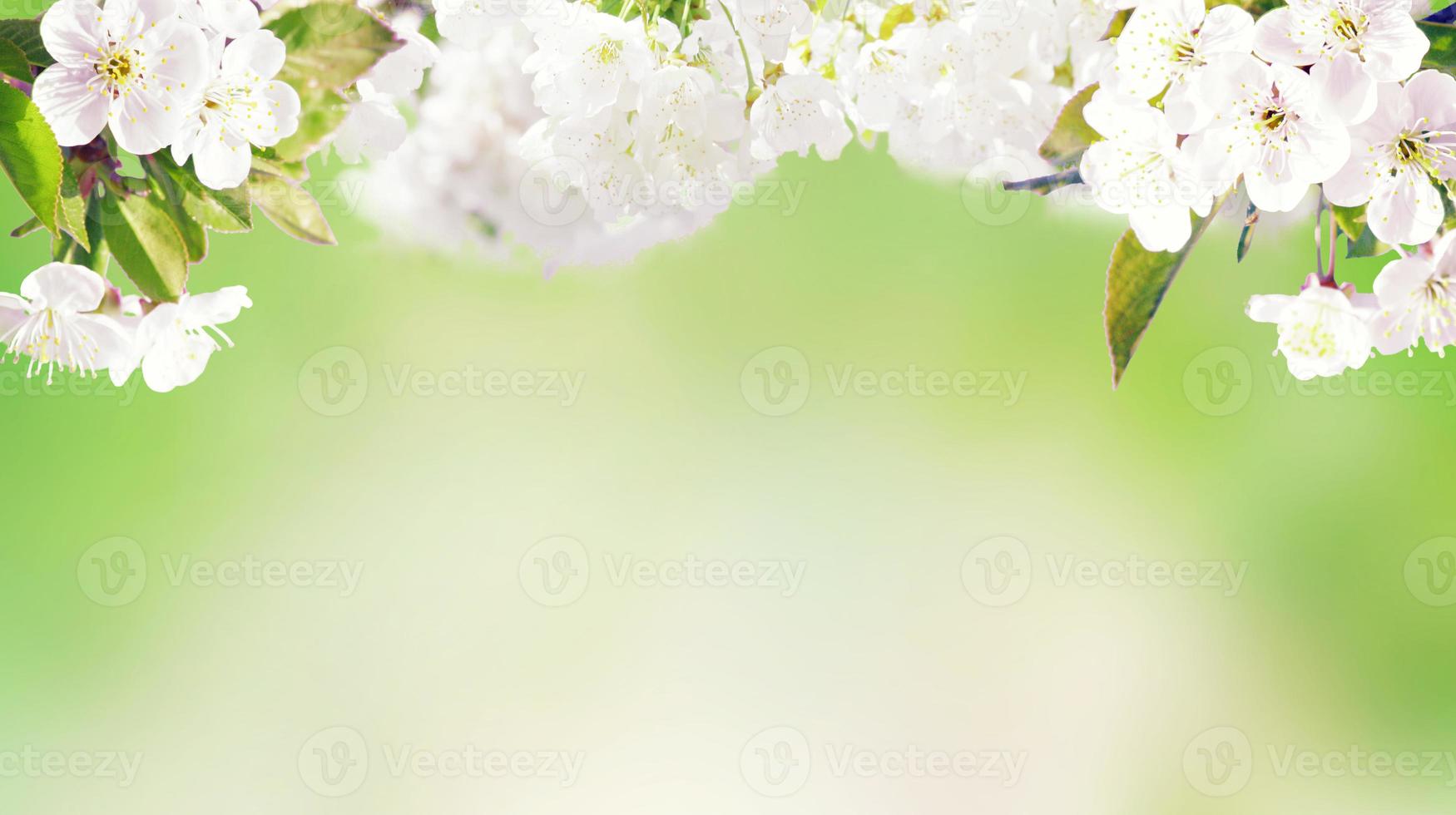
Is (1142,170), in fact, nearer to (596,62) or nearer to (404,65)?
(596,62)

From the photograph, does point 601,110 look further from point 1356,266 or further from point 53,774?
point 53,774

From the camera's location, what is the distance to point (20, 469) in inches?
47.9

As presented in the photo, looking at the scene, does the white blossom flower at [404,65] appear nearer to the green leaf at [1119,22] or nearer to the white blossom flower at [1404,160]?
the green leaf at [1119,22]

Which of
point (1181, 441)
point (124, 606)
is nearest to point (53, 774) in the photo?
point (124, 606)

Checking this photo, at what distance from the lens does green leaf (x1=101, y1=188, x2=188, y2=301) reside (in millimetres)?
617

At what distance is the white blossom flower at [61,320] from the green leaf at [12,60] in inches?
4.6

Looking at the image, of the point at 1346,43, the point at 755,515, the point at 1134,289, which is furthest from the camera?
the point at 755,515

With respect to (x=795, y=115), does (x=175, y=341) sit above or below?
below

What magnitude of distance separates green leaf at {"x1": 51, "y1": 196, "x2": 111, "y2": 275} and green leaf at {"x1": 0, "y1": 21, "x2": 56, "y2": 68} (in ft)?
0.29

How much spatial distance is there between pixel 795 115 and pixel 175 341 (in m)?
0.47

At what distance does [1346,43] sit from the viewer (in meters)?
0.55

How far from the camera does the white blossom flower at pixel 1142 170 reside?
0.60m

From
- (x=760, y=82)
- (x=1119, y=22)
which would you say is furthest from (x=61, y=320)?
(x=1119, y=22)

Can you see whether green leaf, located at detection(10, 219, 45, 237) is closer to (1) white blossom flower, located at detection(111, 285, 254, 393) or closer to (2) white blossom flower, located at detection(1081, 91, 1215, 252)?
(1) white blossom flower, located at detection(111, 285, 254, 393)
